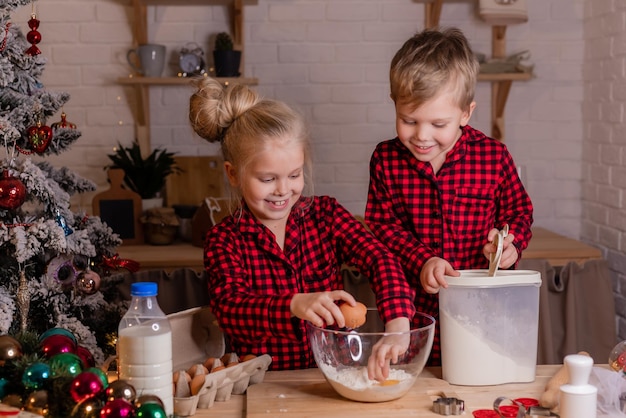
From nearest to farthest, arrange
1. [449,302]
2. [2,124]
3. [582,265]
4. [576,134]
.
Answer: [449,302] < [2,124] < [582,265] < [576,134]

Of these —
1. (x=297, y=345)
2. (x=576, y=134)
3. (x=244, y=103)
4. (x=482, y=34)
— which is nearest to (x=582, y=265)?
(x=576, y=134)

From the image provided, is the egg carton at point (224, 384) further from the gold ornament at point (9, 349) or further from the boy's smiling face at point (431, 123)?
the boy's smiling face at point (431, 123)

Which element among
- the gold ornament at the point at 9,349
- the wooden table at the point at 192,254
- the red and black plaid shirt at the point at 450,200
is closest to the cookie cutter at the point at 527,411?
the red and black plaid shirt at the point at 450,200

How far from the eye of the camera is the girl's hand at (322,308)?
1.33m

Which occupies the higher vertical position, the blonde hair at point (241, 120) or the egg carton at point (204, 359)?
the blonde hair at point (241, 120)

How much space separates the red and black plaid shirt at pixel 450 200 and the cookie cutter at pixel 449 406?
58 centimetres

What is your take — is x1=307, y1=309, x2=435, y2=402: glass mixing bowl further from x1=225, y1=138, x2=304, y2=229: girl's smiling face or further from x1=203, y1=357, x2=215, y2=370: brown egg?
x1=225, y1=138, x2=304, y2=229: girl's smiling face

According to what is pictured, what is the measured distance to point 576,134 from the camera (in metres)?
3.51

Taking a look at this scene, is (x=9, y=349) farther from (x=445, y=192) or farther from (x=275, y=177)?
(x=445, y=192)

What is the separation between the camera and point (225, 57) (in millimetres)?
3168

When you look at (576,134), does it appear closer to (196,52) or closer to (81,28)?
(196,52)

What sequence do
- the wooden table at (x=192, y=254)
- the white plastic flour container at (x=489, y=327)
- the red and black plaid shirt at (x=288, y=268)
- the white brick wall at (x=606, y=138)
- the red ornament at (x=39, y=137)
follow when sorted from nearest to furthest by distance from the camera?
1. the white plastic flour container at (x=489, y=327)
2. the red and black plaid shirt at (x=288, y=268)
3. the red ornament at (x=39, y=137)
4. the wooden table at (x=192, y=254)
5. the white brick wall at (x=606, y=138)

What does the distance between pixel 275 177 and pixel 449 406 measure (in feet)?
1.86

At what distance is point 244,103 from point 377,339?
0.59 metres
